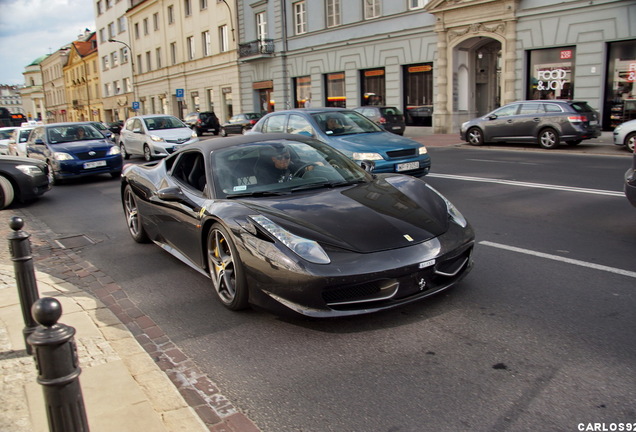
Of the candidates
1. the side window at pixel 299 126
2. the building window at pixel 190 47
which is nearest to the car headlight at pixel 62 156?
the side window at pixel 299 126

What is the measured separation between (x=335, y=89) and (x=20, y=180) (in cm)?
2434

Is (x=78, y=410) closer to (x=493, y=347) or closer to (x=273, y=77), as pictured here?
(x=493, y=347)

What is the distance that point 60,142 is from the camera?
1384cm

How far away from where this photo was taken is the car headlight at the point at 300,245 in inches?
144

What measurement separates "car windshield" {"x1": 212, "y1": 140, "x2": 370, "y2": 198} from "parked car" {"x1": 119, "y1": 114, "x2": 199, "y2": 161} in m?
12.7

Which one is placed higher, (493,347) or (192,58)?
(192,58)

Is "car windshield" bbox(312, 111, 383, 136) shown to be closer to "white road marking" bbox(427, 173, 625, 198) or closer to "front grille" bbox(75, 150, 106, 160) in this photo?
"white road marking" bbox(427, 173, 625, 198)

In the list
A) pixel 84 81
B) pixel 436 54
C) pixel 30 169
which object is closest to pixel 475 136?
pixel 436 54

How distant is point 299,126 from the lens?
10609 millimetres

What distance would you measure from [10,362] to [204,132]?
33.9m

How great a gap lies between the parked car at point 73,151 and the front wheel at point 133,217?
691cm

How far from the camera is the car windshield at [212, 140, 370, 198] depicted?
476 cm

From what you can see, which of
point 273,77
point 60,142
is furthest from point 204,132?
point 60,142

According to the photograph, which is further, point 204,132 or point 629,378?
point 204,132
